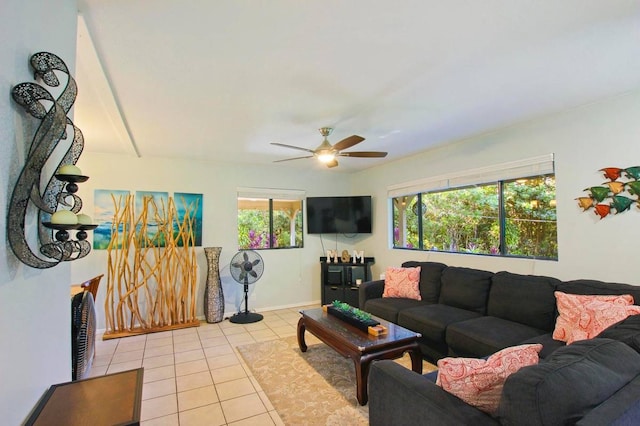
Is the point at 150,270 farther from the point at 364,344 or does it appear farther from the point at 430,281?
the point at 430,281

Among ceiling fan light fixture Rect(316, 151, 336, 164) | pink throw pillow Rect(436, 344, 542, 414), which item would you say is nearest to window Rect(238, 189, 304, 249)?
ceiling fan light fixture Rect(316, 151, 336, 164)

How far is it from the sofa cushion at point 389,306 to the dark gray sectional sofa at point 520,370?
3cm

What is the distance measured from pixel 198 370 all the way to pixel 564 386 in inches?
120

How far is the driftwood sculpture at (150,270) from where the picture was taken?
14.3ft

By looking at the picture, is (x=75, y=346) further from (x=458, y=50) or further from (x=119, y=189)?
(x=458, y=50)

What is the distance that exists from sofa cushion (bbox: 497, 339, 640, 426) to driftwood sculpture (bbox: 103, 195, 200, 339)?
4283 mm

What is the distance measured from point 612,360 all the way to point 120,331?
193 inches

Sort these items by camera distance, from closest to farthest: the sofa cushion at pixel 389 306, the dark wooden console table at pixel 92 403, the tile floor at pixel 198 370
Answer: the dark wooden console table at pixel 92 403
the tile floor at pixel 198 370
the sofa cushion at pixel 389 306

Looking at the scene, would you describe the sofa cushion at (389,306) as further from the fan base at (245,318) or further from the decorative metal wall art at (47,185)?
the decorative metal wall art at (47,185)

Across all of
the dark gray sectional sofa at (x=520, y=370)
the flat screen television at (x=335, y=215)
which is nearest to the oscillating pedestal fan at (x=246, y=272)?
the flat screen television at (x=335, y=215)

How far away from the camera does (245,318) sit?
190 inches

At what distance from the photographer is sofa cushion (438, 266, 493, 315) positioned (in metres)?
3.36

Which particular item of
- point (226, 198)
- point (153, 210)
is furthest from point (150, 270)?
point (226, 198)

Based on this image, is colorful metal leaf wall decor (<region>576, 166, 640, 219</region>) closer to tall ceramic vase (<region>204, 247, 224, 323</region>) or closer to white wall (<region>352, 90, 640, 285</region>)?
white wall (<region>352, 90, 640, 285</region>)
